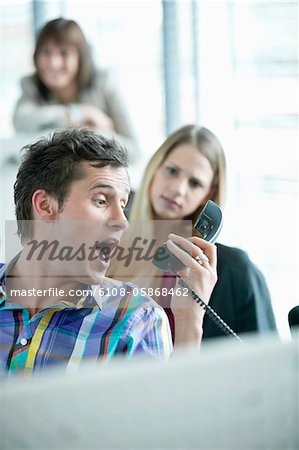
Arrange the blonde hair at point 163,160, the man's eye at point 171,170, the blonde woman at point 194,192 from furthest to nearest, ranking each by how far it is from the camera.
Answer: the man's eye at point 171,170 < the blonde hair at point 163,160 < the blonde woman at point 194,192

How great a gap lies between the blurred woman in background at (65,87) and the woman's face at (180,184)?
4.84 ft

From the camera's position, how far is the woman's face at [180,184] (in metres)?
1.96

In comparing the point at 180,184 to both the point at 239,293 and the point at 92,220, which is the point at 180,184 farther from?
the point at 92,220

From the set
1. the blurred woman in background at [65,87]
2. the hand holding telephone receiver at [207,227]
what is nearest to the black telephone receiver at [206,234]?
the hand holding telephone receiver at [207,227]

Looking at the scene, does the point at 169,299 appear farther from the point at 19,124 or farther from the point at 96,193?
the point at 19,124

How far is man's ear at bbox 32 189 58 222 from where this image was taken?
1312 mm

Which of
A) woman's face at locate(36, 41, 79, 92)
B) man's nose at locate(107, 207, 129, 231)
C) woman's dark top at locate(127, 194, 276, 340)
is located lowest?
woman's dark top at locate(127, 194, 276, 340)

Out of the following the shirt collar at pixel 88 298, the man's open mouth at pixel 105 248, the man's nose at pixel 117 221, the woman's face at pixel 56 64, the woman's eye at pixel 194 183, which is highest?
the woman's face at pixel 56 64

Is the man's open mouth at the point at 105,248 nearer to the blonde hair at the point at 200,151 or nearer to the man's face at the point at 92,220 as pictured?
the man's face at the point at 92,220

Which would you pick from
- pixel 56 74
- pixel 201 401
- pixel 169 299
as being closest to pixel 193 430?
pixel 201 401

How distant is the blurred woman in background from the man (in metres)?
2.16

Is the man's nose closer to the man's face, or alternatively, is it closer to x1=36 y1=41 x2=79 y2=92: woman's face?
the man's face

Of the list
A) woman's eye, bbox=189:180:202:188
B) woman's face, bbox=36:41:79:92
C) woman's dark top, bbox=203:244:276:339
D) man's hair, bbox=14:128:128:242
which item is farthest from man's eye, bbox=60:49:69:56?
man's hair, bbox=14:128:128:242

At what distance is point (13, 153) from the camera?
297cm
